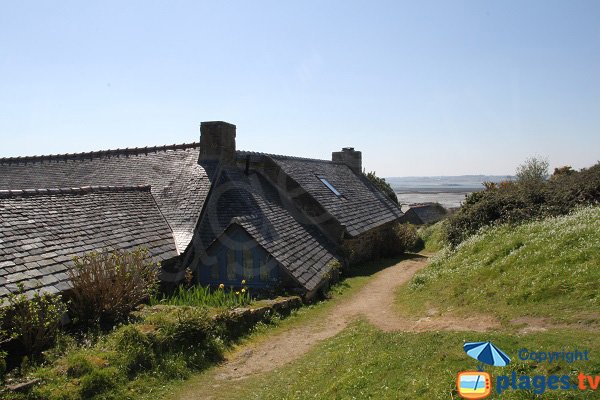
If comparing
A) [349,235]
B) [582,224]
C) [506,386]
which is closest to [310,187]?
[349,235]

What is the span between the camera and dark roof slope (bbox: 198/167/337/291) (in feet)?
43.6

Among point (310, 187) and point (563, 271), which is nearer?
point (563, 271)

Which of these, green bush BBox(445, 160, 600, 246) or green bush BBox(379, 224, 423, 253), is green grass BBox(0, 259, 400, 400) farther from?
green bush BBox(379, 224, 423, 253)

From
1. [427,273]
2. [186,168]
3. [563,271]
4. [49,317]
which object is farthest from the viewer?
[186,168]

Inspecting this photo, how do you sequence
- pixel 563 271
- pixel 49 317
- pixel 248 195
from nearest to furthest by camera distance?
1. pixel 49 317
2. pixel 563 271
3. pixel 248 195

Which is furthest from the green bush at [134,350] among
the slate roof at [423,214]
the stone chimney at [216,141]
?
the slate roof at [423,214]

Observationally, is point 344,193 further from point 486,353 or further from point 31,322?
point 486,353

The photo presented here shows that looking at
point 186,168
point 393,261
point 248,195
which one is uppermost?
point 186,168

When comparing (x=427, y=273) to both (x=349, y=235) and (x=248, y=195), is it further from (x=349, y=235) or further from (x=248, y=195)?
(x=248, y=195)

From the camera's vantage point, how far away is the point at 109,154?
66.9ft

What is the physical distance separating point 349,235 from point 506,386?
14.0 meters

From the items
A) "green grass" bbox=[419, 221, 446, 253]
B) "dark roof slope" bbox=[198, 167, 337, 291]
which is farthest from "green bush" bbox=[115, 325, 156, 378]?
"green grass" bbox=[419, 221, 446, 253]

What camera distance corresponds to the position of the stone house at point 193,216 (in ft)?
33.6

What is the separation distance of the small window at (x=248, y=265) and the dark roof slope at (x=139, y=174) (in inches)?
81.3
